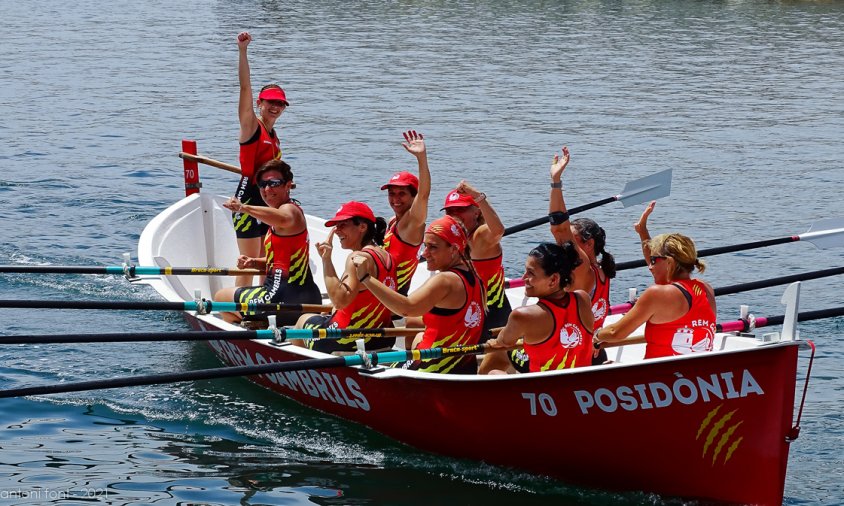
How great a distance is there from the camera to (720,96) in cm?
2698

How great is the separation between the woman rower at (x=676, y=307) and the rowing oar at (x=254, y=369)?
126 centimetres

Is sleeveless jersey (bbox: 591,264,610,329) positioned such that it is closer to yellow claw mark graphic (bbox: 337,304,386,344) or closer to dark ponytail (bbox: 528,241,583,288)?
dark ponytail (bbox: 528,241,583,288)

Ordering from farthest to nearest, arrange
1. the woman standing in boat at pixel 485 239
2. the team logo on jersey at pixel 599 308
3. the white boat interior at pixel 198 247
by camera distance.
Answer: the white boat interior at pixel 198 247
the team logo on jersey at pixel 599 308
the woman standing in boat at pixel 485 239

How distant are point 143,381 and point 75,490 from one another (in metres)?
1.32

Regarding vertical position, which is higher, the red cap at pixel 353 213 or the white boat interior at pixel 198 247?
the red cap at pixel 353 213

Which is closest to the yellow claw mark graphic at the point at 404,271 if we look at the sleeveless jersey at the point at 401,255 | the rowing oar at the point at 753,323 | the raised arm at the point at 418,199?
the sleeveless jersey at the point at 401,255

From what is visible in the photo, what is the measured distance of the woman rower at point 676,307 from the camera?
8273 mm

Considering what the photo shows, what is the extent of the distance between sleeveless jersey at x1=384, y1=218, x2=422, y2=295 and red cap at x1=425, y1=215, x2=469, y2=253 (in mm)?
1701

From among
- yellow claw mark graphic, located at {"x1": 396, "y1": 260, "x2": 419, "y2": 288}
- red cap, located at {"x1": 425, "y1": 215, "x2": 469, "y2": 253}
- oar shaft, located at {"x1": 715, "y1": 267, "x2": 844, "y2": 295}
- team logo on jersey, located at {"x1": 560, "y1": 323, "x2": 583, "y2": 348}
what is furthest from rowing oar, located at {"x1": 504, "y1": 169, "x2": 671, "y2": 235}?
team logo on jersey, located at {"x1": 560, "y1": 323, "x2": 583, "y2": 348}

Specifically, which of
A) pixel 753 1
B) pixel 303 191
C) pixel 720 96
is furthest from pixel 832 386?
pixel 753 1

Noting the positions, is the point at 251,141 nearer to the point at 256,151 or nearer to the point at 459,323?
the point at 256,151

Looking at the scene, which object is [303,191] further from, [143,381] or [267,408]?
[143,381]

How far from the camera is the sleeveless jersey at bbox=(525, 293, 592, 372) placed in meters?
8.05

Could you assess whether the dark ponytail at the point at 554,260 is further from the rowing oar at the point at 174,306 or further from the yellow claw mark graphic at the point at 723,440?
the rowing oar at the point at 174,306
